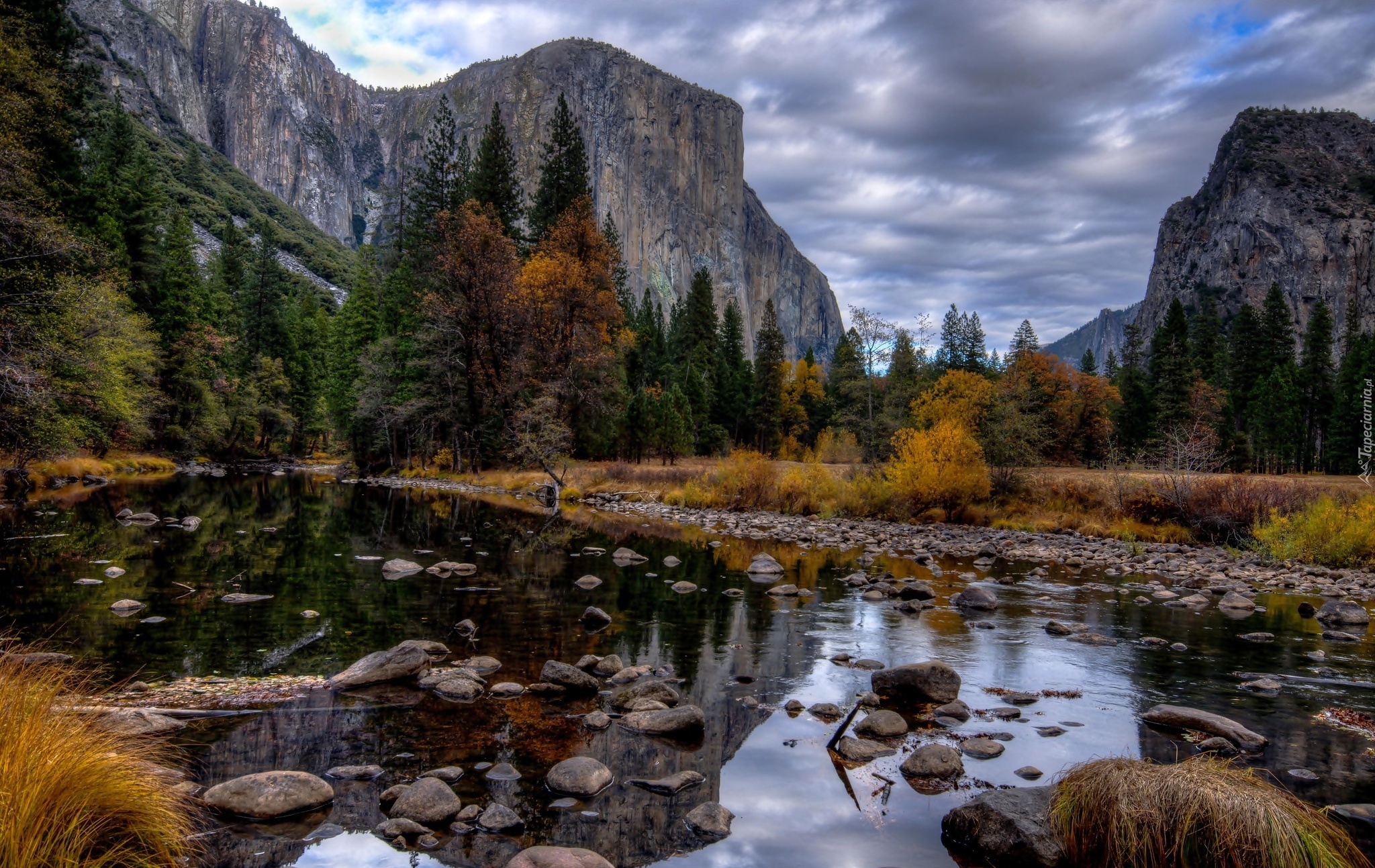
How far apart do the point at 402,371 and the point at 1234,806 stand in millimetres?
44476

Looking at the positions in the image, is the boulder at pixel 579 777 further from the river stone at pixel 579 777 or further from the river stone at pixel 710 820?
the river stone at pixel 710 820

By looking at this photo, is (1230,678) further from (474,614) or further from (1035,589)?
(474,614)

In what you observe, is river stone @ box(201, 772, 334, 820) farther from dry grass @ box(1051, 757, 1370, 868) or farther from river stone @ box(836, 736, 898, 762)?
dry grass @ box(1051, 757, 1370, 868)

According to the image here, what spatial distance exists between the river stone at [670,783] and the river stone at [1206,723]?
4.79 metres

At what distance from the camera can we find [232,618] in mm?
9992

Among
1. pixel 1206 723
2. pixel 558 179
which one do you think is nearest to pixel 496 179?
pixel 558 179

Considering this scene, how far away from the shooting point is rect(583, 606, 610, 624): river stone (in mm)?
10820

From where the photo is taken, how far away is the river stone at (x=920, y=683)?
7789mm

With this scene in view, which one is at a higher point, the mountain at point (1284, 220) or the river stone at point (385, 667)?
the mountain at point (1284, 220)

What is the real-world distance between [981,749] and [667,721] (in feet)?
9.48

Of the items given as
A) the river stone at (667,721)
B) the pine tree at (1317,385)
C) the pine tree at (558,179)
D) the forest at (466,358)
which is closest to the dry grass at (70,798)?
the river stone at (667,721)

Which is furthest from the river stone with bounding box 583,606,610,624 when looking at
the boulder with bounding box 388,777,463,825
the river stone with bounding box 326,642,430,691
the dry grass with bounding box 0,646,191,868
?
the dry grass with bounding box 0,646,191,868

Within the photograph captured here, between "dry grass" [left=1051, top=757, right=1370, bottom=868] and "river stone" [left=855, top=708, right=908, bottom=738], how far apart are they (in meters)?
2.15

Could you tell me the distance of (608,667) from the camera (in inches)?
336
